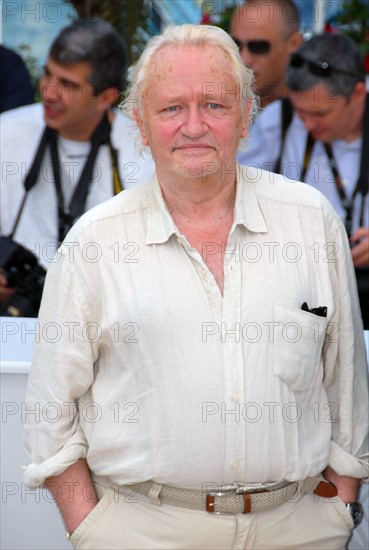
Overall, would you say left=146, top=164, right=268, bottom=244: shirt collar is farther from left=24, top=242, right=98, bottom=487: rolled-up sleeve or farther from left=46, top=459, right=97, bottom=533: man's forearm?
left=46, top=459, right=97, bottom=533: man's forearm

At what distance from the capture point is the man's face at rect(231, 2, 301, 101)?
4.13 meters

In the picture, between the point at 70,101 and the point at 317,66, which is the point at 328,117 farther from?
Answer: the point at 70,101

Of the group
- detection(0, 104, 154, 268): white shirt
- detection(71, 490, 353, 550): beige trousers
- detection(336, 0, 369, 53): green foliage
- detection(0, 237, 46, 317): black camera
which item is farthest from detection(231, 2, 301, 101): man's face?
detection(71, 490, 353, 550): beige trousers

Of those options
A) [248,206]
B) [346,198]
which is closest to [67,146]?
[346,198]

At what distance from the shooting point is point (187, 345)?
1.98m

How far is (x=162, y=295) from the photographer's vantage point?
199 centimetres

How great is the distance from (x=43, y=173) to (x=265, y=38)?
1202 millimetres

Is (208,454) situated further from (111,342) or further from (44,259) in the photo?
(44,259)

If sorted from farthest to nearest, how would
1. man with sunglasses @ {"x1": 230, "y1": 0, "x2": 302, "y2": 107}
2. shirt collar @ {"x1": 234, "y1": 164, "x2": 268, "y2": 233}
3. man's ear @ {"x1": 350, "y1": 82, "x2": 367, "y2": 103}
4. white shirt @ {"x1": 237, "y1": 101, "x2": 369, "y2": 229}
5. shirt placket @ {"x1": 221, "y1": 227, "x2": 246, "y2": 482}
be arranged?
man with sunglasses @ {"x1": 230, "y1": 0, "x2": 302, "y2": 107}, man's ear @ {"x1": 350, "y1": 82, "x2": 367, "y2": 103}, white shirt @ {"x1": 237, "y1": 101, "x2": 369, "y2": 229}, shirt collar @ {"x1": 234, "y1": 164, "x2": 268, "y2": 233}, shirt placket @ {"x1": 221, "y1": 227, "x2": 246, "y2": 482}

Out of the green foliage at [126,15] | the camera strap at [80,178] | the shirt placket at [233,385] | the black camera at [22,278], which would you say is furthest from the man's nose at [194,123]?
the green foliage at [126,15]

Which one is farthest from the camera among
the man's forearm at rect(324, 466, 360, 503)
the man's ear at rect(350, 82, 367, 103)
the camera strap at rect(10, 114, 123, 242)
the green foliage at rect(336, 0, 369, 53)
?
the green foliage at rect(336, 0, 369, 53)

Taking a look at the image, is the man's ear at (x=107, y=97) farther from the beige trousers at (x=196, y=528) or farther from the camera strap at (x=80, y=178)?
the beige trousers at (x=196, y=528)

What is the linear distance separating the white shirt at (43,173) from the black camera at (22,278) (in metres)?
0.46

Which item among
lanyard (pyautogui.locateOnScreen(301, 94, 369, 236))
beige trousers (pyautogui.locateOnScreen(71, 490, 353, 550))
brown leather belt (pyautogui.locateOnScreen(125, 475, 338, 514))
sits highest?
lanyard (pyautogui.locateOnScreen(301, 94, 369, 236))
